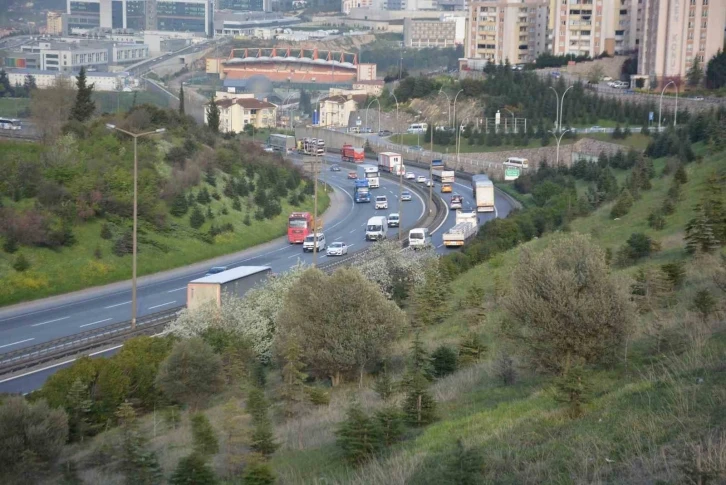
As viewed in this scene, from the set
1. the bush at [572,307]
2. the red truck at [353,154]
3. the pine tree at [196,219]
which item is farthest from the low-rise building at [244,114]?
the bush at [572,307]

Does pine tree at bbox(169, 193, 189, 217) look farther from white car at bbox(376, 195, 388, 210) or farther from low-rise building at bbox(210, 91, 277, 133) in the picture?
low-rise building at bbox(210, 91, 277, 133)

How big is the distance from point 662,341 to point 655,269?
187 inches

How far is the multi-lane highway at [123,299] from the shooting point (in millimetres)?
24688

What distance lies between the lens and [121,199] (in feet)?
121

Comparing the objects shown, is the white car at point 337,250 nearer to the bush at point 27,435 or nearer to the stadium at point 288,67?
the bush at point 27,435

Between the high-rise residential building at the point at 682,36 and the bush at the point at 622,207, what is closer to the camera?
the bush at the point at 622,207

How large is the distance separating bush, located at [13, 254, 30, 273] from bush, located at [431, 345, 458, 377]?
1845cm

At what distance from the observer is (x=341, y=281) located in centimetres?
1684

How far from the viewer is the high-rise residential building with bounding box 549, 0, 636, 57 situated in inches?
3093

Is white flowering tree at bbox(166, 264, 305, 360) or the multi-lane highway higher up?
white flowering tree at bbox(166, 264, 305, 360)

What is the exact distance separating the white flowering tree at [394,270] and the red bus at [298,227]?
42.1 ft

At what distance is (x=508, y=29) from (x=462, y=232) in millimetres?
51831

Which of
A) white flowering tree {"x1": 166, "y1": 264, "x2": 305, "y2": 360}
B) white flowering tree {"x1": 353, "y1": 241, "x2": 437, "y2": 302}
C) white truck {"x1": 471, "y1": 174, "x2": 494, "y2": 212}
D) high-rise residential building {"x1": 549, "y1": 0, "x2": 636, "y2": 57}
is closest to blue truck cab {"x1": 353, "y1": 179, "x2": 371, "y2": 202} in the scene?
white truck {"x1": 471, "y1": 174, "x2": 494, "y2": 212}

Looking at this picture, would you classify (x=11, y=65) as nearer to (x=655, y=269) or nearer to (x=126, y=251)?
(x=126, y=251)
